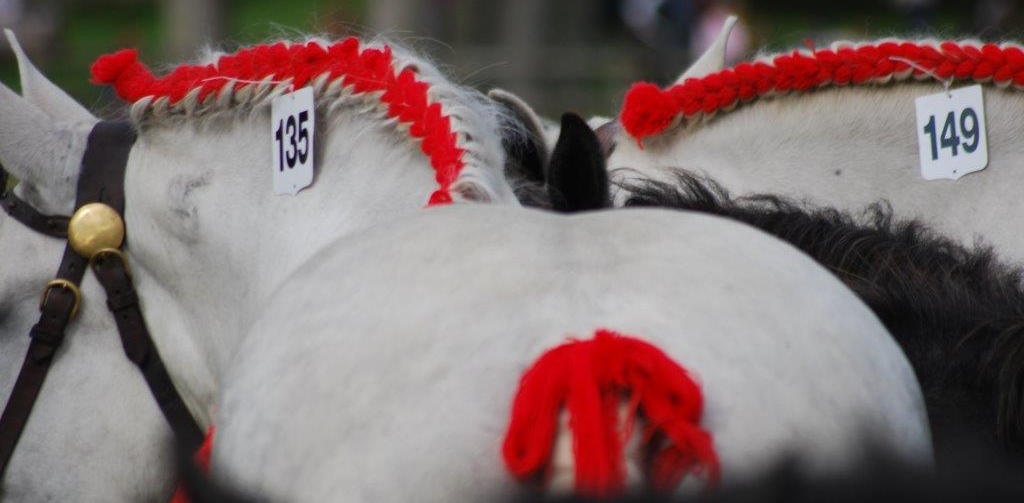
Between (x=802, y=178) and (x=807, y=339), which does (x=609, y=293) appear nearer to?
(x=807, y=339)

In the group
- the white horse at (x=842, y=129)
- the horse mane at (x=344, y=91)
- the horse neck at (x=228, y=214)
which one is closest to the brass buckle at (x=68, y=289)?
the horse neck at (x=228, y=214)

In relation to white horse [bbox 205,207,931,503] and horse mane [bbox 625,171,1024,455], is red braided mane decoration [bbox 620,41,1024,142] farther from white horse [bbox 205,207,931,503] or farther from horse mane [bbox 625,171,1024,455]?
white horse [bbox 205,207,931,503]

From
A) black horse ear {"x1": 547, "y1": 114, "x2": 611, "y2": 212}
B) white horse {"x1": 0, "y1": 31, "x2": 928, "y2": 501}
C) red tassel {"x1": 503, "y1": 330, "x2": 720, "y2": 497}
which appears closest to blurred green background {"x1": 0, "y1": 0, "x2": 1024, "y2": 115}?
black horse ear {"x1": 547, "y1": 114, "x2": 611, "y2": 212}

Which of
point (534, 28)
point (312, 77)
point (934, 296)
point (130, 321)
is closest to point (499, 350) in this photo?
point (934, 296)

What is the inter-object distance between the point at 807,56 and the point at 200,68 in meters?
1.45

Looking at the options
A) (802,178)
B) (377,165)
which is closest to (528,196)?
(377,165)

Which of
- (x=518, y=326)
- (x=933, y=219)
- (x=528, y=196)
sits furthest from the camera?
(x=933, y=219)

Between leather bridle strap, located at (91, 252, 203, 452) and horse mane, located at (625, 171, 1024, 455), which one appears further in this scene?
leather bridle strap, located at (91, 252, 203, 452)

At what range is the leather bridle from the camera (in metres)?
2.28

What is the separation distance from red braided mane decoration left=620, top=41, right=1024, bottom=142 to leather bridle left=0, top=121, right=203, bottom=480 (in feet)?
4.22

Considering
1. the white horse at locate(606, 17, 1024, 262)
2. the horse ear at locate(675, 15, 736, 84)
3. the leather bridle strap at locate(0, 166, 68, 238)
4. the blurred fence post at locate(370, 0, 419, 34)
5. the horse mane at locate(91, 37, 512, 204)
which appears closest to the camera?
the horse mane at locate(91, 37, 512, 204)

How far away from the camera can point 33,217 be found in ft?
7.73

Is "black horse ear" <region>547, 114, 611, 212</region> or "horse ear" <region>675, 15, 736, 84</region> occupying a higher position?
"black horse ear" <region>547, 114, 611, 212</region>

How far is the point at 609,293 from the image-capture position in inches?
50.6
